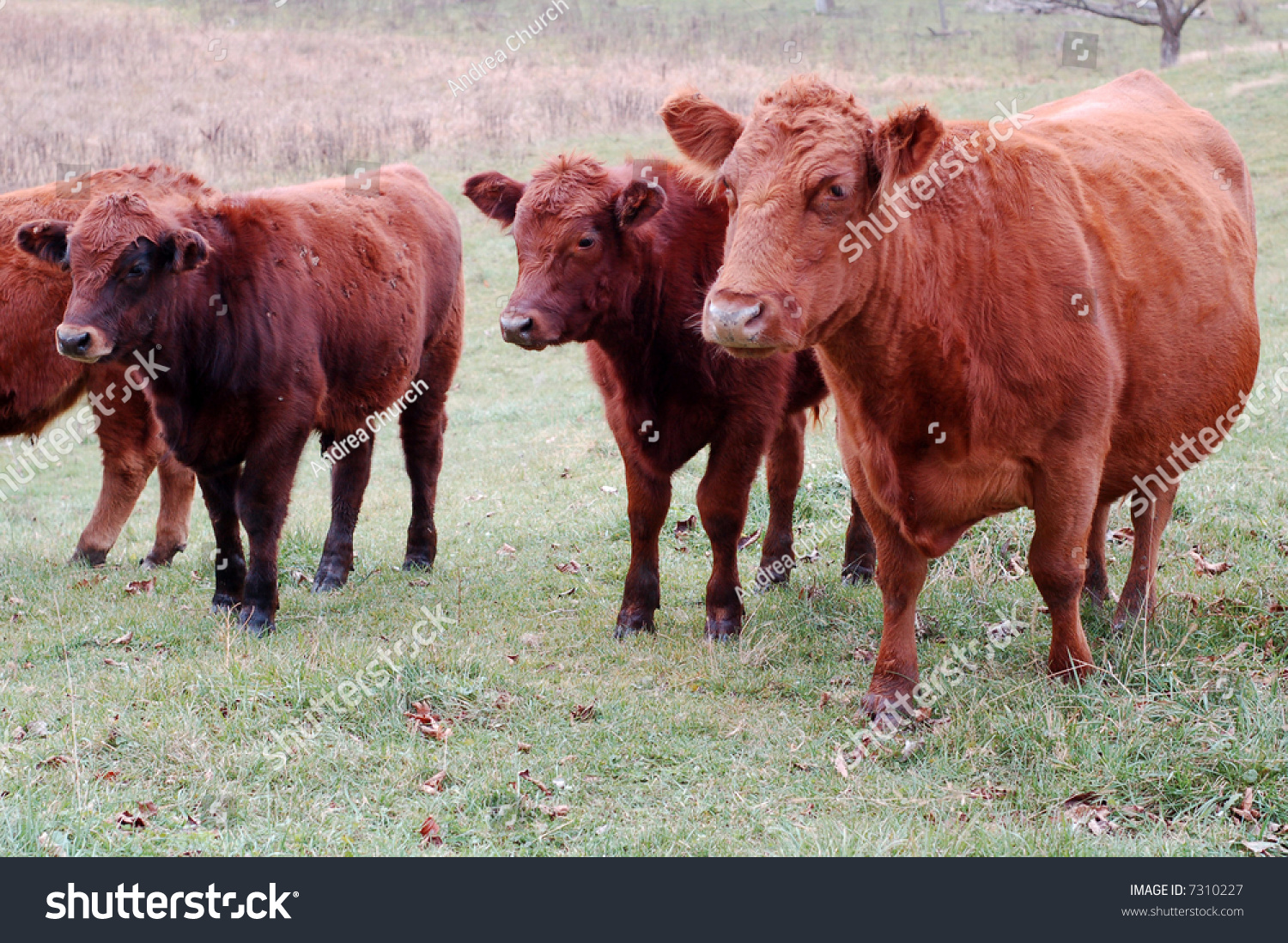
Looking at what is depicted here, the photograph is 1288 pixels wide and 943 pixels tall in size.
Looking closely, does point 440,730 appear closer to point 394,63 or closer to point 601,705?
point 601,705

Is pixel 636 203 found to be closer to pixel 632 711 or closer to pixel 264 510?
pixel 632 711

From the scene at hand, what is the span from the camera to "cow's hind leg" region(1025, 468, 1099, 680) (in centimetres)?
477

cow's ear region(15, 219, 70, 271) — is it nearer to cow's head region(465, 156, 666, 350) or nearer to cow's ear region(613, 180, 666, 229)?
cow's head region(465, 156, 666, 350)

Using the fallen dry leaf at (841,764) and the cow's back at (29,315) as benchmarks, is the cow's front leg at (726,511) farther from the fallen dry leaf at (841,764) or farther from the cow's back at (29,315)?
the cow's back at (29,315)

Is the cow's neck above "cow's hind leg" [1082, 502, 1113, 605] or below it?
above

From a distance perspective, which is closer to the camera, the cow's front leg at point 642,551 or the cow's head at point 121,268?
the cow's head at point 121,268

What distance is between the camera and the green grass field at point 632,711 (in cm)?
407

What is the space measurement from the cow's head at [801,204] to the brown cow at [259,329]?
3396 millimetres

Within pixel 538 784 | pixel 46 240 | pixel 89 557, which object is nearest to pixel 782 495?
pixel 538 784

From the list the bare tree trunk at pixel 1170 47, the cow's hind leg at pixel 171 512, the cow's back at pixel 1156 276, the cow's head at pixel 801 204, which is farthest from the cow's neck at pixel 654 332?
the bare tree trunk at pixel 1170 47

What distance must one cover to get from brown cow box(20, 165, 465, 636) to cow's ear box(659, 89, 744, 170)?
289 cm

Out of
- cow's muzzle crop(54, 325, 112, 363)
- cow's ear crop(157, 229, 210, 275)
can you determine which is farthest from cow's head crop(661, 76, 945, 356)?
cow's muzzle crop(54, 325, 112, 363)

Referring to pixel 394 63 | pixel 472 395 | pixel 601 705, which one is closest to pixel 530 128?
pixel 394 63

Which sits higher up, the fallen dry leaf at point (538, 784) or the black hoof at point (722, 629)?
the fallen dry leaf at point (538, 784)
